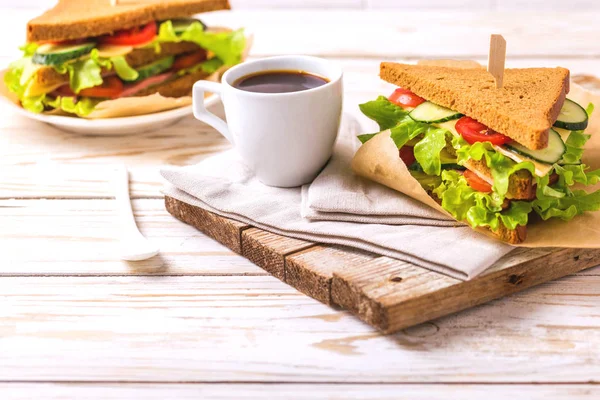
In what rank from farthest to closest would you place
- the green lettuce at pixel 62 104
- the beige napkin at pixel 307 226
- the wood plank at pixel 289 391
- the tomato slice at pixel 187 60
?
the tomato slice at pixel 187 60 → the green lettuce at pixel 62 104 → the beige napkin at pixel 307 226 → the wood plank at pixel 289 391

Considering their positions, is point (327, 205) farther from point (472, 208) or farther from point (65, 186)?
point (65, 186)

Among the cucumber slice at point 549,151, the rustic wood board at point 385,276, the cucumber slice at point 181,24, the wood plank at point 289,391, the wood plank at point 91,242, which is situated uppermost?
the cucumber slice at point 181,24

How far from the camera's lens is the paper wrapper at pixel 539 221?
1618 millimetres

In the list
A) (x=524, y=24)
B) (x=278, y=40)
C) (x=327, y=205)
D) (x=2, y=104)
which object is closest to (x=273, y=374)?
(x=327, y=205)

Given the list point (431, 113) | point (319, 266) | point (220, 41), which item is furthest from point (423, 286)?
point (220, 41)

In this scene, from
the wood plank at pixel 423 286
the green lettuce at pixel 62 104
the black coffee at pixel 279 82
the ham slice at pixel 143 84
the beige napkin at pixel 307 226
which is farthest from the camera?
the ham slice at pixel 143 84

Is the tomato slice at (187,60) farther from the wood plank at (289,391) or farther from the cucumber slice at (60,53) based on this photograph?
the wood plank at (289,391)

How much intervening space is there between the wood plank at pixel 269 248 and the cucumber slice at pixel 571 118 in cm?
65

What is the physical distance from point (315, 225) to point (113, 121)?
0.90 m

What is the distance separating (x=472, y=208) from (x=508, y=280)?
179 mm

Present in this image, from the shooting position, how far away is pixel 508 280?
156 cm

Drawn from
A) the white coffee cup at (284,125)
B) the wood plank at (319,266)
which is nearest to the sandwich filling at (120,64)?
the white coffee cup at (284,125)

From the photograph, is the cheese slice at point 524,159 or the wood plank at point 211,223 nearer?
the cheese slice at point 524,159

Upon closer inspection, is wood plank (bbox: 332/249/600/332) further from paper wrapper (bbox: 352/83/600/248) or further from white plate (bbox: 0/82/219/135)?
white plate (bbox: 0/82/219/135)
